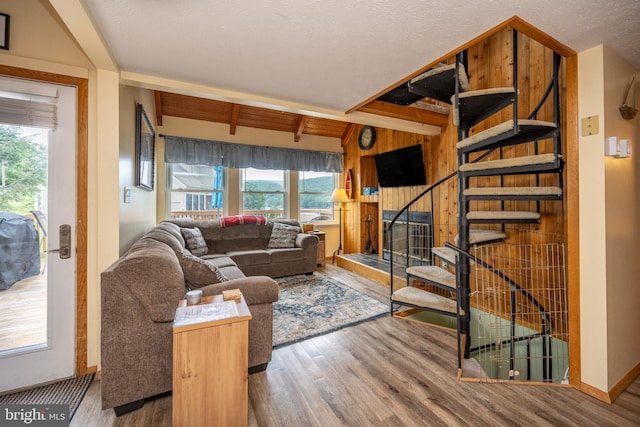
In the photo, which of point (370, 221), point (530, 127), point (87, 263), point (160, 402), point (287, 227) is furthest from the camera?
point (370, 221)

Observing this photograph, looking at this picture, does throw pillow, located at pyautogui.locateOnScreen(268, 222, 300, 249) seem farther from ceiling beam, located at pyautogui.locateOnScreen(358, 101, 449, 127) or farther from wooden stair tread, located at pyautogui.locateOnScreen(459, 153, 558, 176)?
wooden stair tread, located at pyautogui.locateOnScreen(459, 153, 558, 176)

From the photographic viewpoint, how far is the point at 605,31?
1517mm

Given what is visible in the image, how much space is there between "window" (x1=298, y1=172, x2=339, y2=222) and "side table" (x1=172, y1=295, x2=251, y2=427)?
4210 millimetres

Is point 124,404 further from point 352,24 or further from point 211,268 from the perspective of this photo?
point 352,24

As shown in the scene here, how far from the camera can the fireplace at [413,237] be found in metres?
4.00

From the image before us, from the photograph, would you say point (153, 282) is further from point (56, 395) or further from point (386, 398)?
point (386, 398)

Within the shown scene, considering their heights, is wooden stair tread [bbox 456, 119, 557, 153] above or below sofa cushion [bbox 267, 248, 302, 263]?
above

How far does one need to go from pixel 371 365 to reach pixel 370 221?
3.71 meters

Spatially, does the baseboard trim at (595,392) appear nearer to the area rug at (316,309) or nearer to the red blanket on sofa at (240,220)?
the area rug at (316,309)

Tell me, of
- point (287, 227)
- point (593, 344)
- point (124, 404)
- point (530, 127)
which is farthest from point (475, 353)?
point (287, 227)

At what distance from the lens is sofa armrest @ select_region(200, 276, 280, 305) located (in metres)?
1.80

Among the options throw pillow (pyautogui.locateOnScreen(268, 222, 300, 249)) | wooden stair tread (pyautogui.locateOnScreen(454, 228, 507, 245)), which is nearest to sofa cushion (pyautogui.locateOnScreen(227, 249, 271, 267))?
throw pillow (pyautogui.locateOnScreen(268, 222, 300, 249))

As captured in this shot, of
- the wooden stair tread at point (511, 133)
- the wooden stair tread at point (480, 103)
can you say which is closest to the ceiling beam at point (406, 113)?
the wooden stair tread at point (480, 103)

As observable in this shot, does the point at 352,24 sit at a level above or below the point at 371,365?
above
